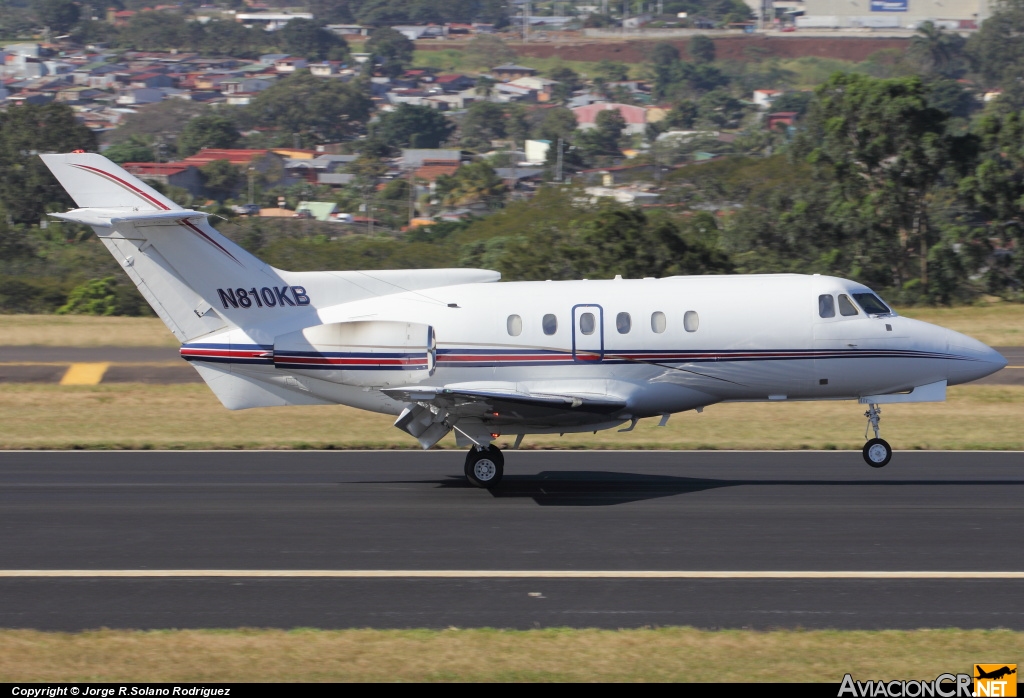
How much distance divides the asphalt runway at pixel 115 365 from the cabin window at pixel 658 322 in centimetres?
1446

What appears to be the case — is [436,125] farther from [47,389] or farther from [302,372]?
[302,372]

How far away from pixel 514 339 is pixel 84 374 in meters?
17.9

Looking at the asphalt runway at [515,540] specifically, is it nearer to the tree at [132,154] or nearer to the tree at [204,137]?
the tree at [132,154]

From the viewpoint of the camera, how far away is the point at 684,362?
1730 cm

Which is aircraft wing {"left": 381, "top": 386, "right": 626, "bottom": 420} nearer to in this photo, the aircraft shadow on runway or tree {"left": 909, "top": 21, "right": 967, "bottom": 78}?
the aircraft shadow on runway

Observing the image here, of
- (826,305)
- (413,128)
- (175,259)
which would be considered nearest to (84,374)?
(175,259)

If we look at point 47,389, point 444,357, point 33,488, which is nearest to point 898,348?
point 444,357

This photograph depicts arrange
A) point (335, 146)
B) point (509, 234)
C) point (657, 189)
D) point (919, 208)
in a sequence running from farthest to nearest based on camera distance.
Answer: point (335, 146)
point (657, 189)
point (509, 234)
point (919, 208)

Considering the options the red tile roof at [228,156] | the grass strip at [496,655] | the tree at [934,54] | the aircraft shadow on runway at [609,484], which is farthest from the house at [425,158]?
the grass strip at [496,655]

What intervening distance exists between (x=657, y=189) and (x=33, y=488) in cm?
5628

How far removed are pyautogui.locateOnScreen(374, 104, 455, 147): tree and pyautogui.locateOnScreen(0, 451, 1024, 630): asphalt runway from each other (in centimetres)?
14313

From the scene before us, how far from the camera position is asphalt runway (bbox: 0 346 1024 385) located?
3048cm

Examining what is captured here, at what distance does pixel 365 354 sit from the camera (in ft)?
57.1

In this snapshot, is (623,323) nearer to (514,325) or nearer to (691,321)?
(691,321)
